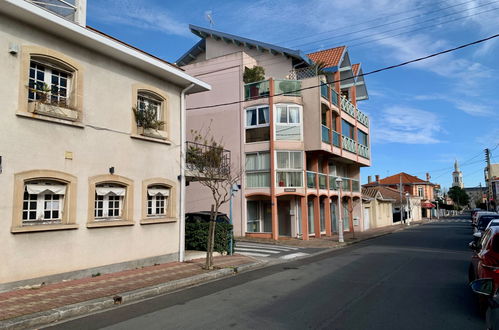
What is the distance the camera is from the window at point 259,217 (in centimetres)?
2330

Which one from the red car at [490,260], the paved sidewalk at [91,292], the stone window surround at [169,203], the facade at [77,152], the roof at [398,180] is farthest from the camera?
the roof at [398,180]

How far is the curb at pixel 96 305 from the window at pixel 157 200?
3.06 meters

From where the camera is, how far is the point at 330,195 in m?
26.3

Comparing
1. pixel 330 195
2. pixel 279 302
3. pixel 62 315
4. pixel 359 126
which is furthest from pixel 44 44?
pixel 359 126

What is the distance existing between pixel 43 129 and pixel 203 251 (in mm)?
7791

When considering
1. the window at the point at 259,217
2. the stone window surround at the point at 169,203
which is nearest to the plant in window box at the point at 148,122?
the stone window surround at the point at 169,203

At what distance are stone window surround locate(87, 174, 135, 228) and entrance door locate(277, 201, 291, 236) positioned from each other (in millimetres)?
14071

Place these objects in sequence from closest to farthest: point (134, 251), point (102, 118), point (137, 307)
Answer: point (137, 307) < point (102, 118) < point (134, 251)

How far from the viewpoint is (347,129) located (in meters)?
29.0

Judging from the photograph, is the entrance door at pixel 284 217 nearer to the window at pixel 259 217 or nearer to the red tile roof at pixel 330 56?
the window at pixel 259 217

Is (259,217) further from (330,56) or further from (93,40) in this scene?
(93,40)

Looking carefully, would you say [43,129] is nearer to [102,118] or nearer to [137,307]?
[102,118]

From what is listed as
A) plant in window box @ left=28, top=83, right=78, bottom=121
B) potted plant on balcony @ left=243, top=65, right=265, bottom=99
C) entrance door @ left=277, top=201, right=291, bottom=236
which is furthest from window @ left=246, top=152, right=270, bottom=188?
plant in window box @ left=28, top=83, right=78, bottom=121

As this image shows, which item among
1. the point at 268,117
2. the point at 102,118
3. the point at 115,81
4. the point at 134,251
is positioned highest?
the point at 268,117
